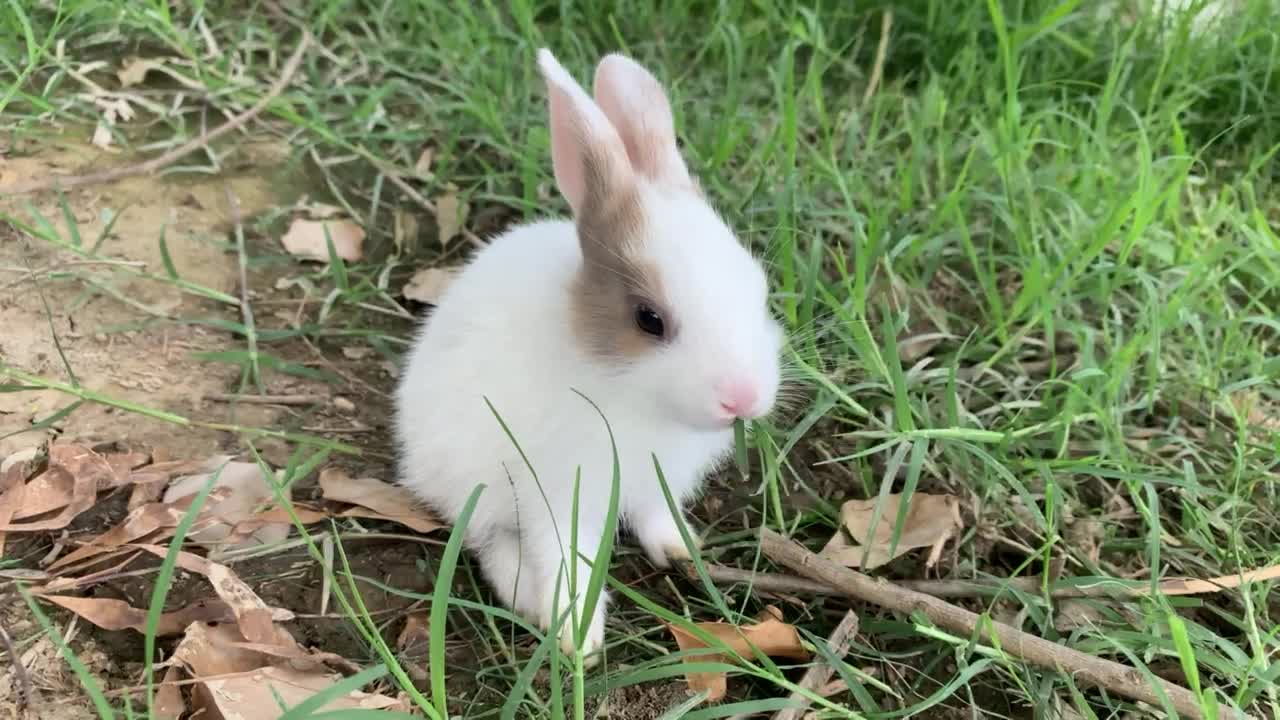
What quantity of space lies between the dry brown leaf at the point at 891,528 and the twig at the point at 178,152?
8.25 feet

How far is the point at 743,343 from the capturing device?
1.91 meters

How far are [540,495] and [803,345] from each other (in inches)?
32.8

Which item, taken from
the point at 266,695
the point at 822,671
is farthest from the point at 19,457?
the point at 822,671

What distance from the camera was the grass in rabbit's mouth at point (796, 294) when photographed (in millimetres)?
2061

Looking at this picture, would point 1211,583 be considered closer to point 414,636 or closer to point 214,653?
point 414,636

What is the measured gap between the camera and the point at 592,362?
2031mm

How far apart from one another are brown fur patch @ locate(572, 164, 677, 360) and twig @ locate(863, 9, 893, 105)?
1.81 metres

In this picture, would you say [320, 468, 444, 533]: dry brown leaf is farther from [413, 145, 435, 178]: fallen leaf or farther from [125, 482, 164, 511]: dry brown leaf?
[413, 145, 435, 178]: fallen leaf

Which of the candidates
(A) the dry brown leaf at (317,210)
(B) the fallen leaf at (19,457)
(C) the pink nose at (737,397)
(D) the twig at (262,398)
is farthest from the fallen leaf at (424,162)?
(C) the pink nose at (737,397)

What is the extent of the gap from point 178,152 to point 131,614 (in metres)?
1.85

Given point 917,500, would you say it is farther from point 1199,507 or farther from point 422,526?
point 422,526

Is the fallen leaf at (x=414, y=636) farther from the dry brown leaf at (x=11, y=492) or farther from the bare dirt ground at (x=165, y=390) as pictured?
the dry brown leaf at (x=11, y=492)

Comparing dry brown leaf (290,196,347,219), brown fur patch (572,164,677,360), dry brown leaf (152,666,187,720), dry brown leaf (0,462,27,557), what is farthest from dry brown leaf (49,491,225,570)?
dry brown leaf (290,196,347,219)

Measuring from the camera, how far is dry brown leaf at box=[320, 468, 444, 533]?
230cm
